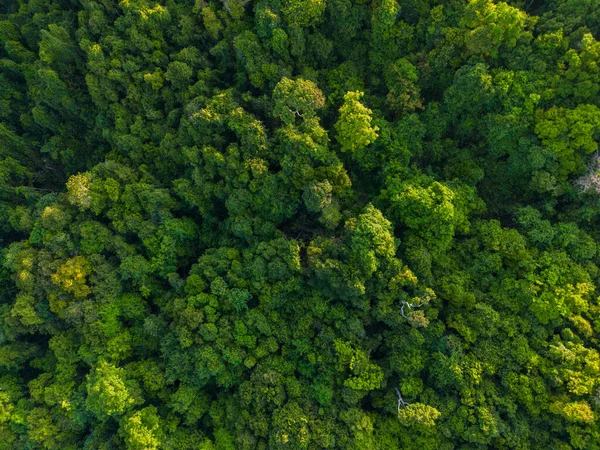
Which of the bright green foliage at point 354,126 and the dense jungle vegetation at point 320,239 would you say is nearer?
the dense jungle vegetation at point 320,239

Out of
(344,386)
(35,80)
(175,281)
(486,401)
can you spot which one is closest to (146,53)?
(35,80)

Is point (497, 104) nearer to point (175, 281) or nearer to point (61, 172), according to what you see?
point (175, 281)

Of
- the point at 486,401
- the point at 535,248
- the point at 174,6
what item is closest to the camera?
the point at 486,401

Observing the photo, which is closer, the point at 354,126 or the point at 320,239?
the point at 320,239

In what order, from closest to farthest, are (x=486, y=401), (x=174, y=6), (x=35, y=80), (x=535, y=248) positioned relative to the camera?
(x=486, y=401) → (x=535, y=248) → (x=174, y=6) → (x=35, y=80)

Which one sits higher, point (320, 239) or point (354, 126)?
point (354, 126)

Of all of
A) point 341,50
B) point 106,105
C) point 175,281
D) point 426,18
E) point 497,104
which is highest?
point 426,18

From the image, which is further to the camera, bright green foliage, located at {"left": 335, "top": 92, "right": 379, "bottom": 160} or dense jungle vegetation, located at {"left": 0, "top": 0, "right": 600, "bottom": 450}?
bright green foliage, located at {"left": 335, "top": 92, "right": 379, "bottom": 160}

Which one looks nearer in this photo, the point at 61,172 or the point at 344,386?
the point at 344,386
